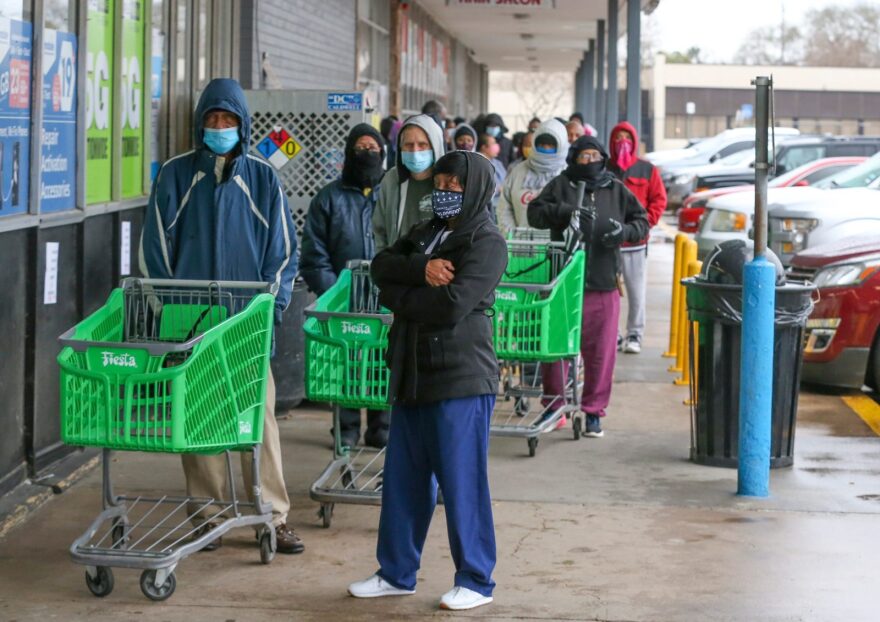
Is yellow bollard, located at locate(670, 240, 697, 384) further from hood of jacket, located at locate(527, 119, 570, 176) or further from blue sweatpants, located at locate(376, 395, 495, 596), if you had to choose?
blue sweatpants, located at locate(376, 395, 495, 596)

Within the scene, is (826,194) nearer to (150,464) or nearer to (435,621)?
(150,464)

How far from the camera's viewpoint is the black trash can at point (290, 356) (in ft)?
32.1

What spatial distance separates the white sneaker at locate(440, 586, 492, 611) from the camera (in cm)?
581

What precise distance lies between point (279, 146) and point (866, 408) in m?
4.67

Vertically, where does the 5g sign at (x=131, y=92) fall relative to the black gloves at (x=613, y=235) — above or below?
above

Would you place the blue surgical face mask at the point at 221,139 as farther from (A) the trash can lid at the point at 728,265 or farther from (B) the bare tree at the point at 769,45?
(B) the bare tree at the point at 769,45

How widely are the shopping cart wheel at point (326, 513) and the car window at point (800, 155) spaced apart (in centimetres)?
2091

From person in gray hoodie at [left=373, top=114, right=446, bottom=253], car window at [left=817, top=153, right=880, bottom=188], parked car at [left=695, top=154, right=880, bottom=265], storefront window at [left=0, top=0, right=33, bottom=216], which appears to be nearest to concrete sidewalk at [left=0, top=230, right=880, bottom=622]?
person in gray hoodie at [left=373, top=114, right=446, bottom=253]

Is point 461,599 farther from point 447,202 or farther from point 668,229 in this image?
point 668,229

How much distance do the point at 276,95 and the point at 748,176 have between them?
19.9m

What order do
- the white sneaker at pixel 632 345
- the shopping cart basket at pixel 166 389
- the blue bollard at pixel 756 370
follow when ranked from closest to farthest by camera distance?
the shopping cart basket at pixel 166 389 → the blue bollard at pixel 756 370 → the white sneaker at pixel 632 345

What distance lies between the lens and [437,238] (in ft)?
19.5

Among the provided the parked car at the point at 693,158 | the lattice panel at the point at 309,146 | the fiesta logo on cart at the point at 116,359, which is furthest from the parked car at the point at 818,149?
the fiesta logo on cart at the point at 116,359

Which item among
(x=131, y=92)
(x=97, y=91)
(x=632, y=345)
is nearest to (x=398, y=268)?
(x=97, y=91)
